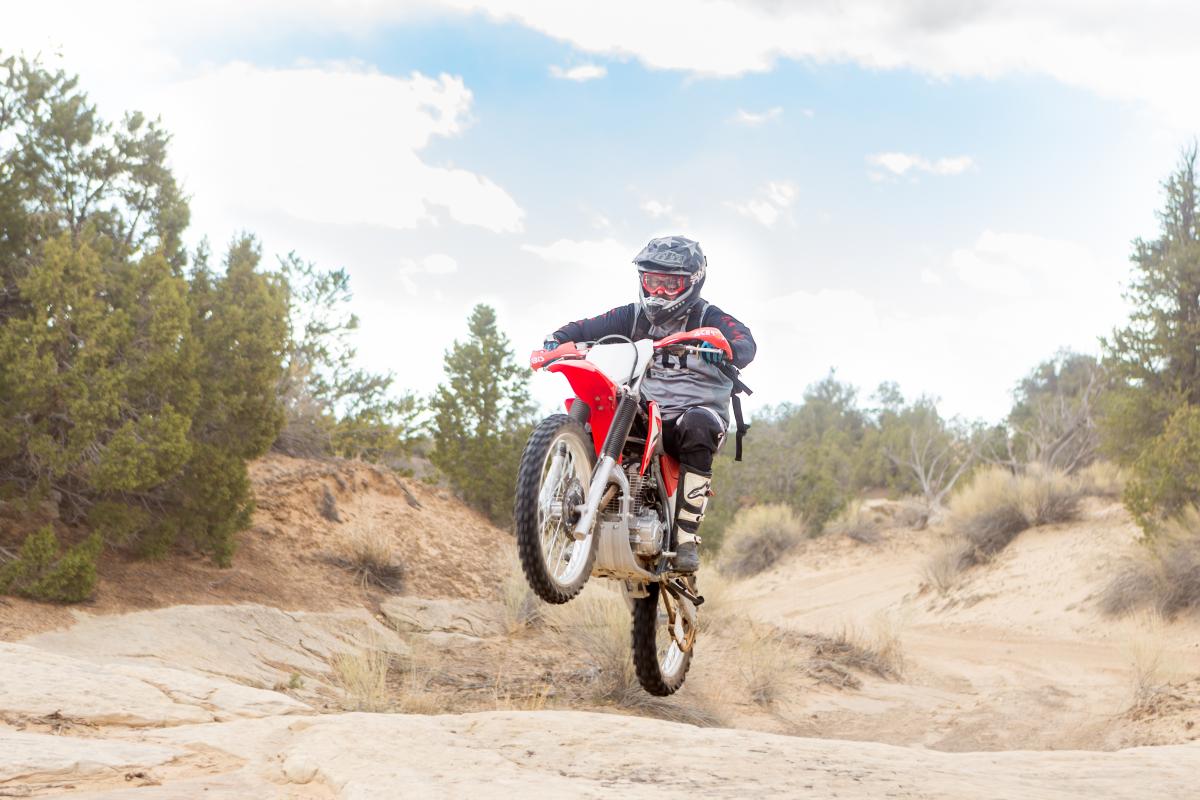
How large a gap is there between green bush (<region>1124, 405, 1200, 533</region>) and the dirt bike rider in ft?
45.3

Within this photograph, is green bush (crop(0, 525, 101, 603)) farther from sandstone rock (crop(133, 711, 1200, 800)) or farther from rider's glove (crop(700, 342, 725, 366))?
rider's glove (crop(700, 342, 725, 366))

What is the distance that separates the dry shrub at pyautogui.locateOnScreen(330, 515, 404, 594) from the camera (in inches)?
477

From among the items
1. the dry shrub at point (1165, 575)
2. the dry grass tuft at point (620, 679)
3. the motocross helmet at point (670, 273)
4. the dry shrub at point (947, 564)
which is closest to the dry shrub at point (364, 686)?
the dry grass tuft at point (620, 679)

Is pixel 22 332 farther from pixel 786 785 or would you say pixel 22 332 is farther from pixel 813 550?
pixel 813 550

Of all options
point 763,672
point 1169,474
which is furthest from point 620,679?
point 1169,474

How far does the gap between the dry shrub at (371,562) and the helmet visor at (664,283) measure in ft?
24.0

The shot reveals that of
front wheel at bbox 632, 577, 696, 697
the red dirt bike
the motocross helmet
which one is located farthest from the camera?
front wheel at bbox 632, 577, 696, 697

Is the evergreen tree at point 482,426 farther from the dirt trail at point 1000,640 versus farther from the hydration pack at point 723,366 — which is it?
the hydration pack at point 723,366

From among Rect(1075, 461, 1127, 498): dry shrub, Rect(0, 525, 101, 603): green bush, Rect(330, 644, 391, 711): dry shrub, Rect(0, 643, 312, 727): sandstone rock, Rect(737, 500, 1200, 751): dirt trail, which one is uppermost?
Rect(1075, 461, 1127, 498): dry shrub

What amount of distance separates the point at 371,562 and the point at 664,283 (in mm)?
7521

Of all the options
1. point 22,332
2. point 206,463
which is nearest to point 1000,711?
point 206,463

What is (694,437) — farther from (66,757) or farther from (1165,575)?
(1165,575)

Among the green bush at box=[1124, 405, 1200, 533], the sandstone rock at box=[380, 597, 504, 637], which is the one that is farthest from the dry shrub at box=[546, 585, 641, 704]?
the green bush at box=[1124, 405, 1200, 533]

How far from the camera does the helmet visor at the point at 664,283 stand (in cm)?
571
